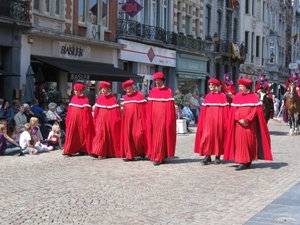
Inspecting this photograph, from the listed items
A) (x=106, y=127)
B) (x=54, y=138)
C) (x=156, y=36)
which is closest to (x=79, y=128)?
(x=106, y=127)

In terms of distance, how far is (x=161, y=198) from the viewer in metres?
8.89

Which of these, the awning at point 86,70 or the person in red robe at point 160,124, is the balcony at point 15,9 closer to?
the awning at point 86,70

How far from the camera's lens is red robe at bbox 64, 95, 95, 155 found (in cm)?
1441

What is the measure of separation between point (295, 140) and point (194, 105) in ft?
30.3

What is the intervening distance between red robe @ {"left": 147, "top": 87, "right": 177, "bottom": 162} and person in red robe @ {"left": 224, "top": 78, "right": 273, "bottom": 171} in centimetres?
126

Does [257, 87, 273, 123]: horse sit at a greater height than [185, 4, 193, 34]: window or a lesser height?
lesser

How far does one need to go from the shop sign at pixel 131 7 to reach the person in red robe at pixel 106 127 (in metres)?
15.4

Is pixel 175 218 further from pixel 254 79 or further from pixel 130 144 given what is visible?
pixel 254 79

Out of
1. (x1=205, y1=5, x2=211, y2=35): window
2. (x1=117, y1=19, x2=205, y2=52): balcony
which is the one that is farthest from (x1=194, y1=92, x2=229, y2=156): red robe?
(x1=205, y1=5, x2=211, y2=35): window

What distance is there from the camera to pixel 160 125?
12820mm

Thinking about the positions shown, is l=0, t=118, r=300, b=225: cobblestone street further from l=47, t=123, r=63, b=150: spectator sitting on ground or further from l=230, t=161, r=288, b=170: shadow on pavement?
l=47, t=123, r=63, b=150: spectator sitting on ground

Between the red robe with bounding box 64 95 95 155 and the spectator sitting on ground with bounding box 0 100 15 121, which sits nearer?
the red robe with bounding box 64 95 95 155

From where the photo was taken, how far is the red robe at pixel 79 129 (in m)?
14.4

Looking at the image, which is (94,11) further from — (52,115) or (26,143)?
(26,143)
